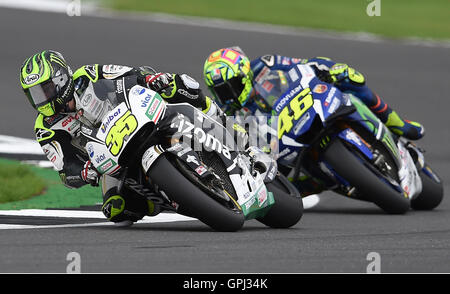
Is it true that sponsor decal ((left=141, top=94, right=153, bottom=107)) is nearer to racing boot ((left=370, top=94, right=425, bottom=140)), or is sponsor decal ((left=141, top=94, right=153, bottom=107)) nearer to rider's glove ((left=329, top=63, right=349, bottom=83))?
rider's glove ((left=329, top=63, right=349, bottom=83))

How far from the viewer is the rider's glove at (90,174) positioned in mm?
7410

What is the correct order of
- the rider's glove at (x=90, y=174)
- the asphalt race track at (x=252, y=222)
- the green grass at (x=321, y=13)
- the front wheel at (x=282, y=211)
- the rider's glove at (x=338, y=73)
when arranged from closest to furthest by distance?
the asphalt race track at (x=252, y=222) < the rider's glove at (x=90, y=174) < the front wheel at (x=282, y=211) < the rider's glove at (x=338, y=73) < the green grass at (x=321, y=13)

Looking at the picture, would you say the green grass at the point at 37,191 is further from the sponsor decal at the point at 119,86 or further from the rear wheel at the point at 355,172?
the rear wheel at the point at 355,172

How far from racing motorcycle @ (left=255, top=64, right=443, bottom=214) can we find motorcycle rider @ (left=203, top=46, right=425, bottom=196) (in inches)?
8.1

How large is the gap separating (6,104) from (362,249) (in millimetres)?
9648

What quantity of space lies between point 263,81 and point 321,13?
13907 mm

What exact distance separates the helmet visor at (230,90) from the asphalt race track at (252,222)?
1181mm

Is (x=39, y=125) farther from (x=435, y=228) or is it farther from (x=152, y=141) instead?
(x=435, y=228)

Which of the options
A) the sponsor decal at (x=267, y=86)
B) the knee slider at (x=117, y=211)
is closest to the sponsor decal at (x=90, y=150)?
the knee slider at (x=117, y=211)

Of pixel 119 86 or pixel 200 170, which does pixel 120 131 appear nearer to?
pixel 200 170

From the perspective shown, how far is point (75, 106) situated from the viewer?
7754 mm

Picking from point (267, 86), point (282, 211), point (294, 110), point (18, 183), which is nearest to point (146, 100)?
point (282, 211)

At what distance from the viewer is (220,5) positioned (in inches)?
930
